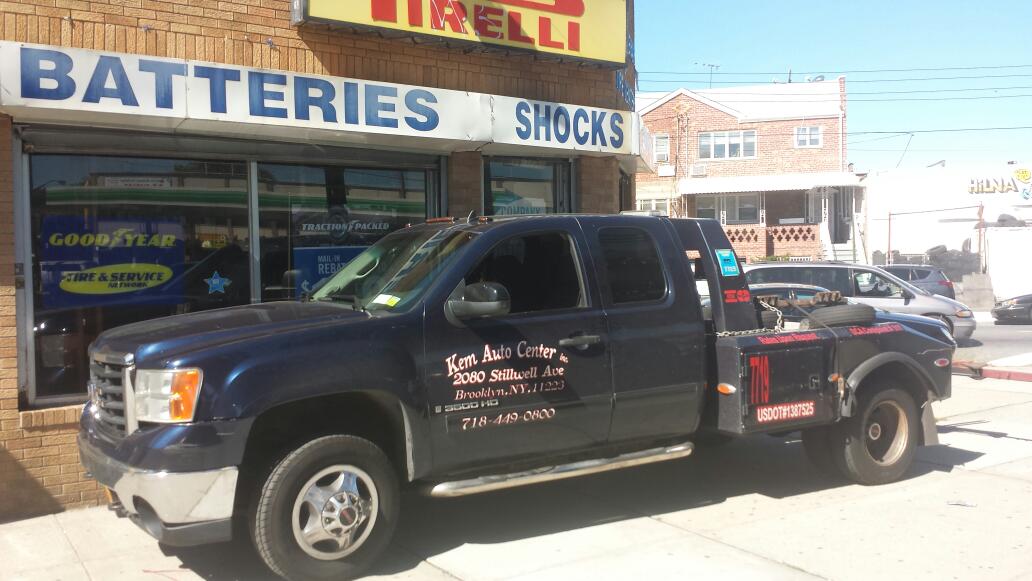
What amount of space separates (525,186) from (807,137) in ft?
107

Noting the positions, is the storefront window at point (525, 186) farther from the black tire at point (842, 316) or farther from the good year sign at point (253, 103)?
the black tire at point (842, 316)

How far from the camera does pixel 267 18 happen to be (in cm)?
780

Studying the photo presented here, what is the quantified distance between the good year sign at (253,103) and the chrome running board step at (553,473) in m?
3.61

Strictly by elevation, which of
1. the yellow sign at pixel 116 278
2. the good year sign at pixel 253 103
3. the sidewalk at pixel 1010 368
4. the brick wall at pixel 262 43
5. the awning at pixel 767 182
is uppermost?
the awning at pixel 767 182

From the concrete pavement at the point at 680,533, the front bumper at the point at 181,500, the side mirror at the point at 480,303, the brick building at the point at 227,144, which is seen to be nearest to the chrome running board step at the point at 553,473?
the concrete pavement at the point at 680,533

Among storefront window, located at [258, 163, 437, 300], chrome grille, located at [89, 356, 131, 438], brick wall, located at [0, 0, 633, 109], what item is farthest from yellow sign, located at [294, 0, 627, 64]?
chrome grille, located at [89, 356, 131, 438]

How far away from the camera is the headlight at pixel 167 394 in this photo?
4.62 meters

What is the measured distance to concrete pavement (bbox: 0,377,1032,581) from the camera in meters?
5.32

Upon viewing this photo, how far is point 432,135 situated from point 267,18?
5.61 ft

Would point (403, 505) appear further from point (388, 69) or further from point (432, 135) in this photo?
point (388, 69)

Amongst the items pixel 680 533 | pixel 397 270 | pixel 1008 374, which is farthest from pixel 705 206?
pixel 397 270

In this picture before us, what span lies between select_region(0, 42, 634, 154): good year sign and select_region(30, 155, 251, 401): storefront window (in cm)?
53

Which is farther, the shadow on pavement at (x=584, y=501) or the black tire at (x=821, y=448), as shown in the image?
the black tire at (x=821, y=448)

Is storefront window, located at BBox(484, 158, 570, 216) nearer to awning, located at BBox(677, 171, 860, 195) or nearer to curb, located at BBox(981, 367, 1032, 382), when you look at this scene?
curb, located at BBox(981, 367, 1032, 382)
